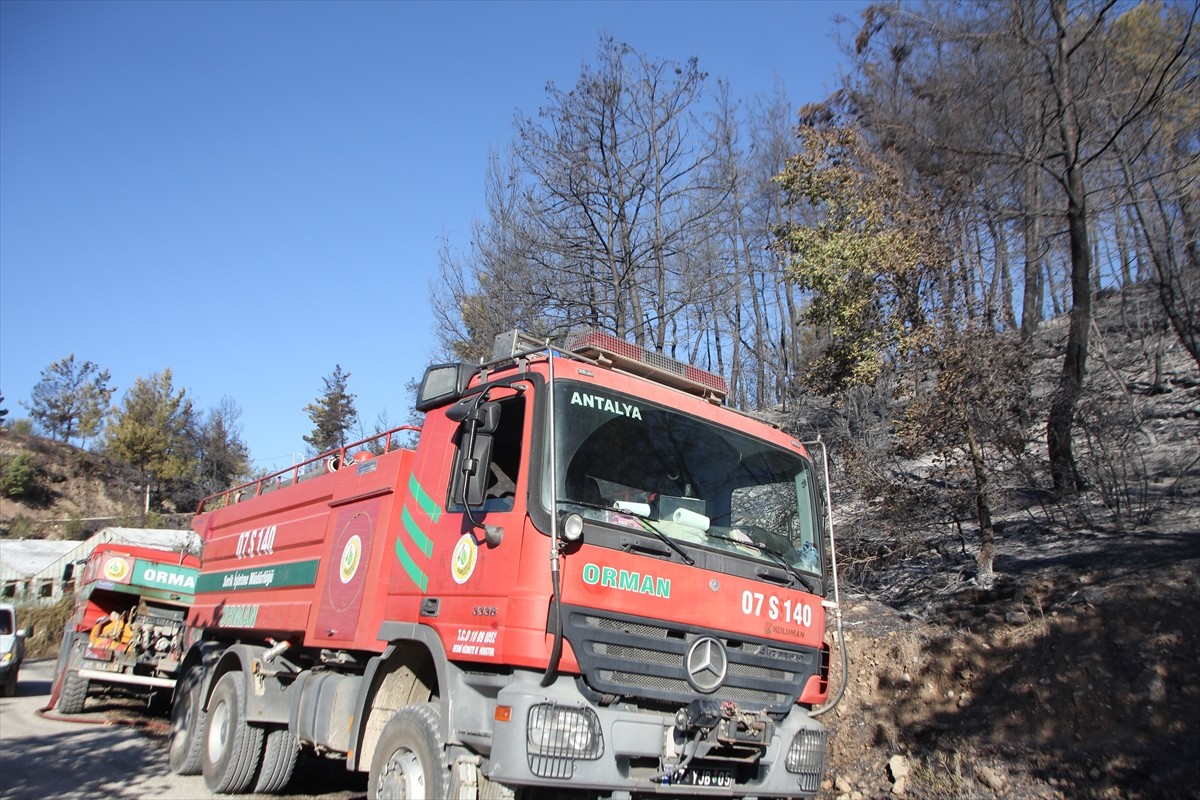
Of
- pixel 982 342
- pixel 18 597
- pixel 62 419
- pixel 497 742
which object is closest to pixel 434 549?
pixel 497 742

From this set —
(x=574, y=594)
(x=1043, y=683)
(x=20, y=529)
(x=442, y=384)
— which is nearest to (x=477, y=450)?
(x=574, y=594)

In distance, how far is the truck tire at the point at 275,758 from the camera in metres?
7.90

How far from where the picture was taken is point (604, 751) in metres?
4.46

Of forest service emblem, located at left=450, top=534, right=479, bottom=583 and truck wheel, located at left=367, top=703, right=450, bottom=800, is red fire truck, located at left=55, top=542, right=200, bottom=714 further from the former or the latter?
forest service emblem, located at left=450, top=534, right=479, bottom=583

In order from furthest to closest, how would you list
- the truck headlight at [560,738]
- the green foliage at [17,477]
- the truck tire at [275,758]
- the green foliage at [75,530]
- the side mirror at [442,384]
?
the green foliage at [17,477]
the green foliage at [75,530]
the truck tire at [275,758]
the side mirror at [442,384]
the truck headlight at [560,738]

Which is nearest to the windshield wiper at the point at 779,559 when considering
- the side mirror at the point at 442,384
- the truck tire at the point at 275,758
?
the side mirror at the point at 442,384

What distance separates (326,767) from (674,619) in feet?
22.2

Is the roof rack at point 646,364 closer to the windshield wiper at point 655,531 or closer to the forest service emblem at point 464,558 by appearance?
the windshield wiper at point 655,531

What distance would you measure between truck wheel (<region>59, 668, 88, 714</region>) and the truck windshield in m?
11.2

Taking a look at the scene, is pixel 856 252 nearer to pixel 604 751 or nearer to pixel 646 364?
pixel 646 364

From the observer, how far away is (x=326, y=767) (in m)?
9.83

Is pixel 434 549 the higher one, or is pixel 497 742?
pixel 434 549

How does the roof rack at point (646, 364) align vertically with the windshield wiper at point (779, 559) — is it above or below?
above

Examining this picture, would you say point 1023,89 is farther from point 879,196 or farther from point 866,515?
point 866,515
